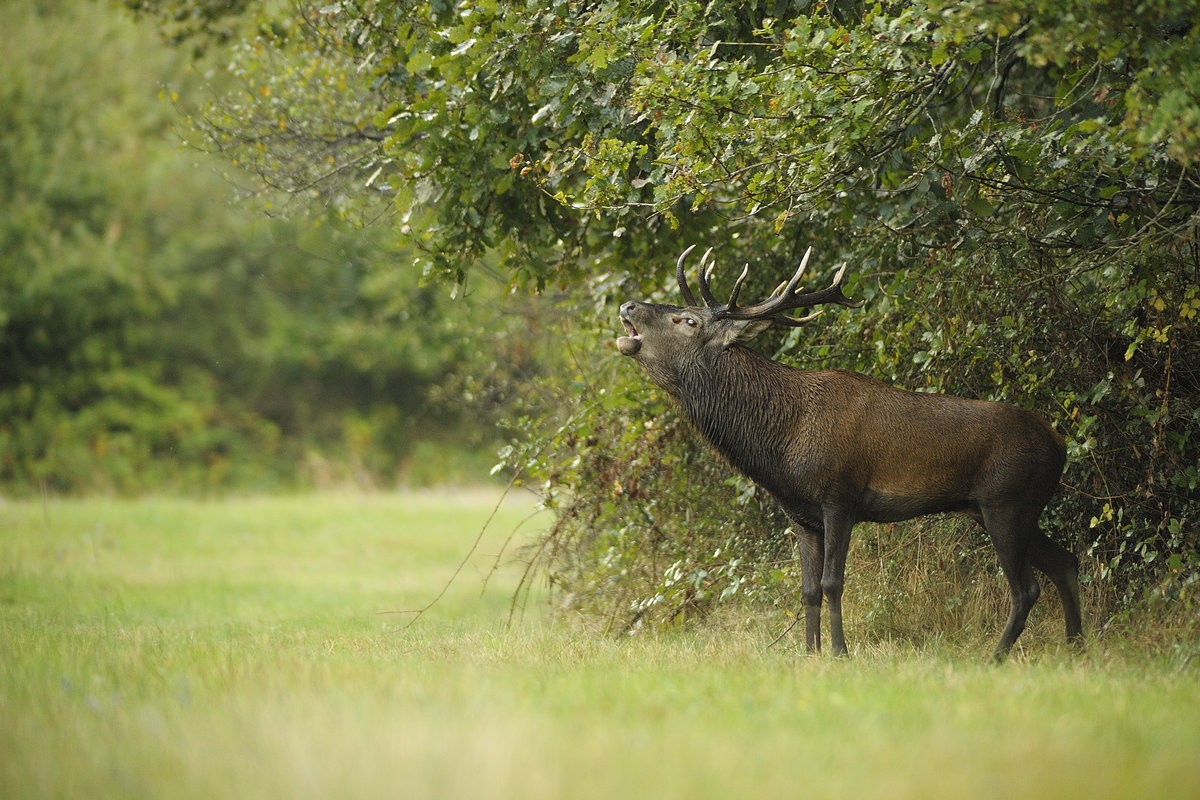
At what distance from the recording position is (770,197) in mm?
8672

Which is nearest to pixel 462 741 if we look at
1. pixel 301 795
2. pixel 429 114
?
pixel 301 795

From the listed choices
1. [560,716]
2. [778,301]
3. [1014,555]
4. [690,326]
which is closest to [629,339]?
[690,326]

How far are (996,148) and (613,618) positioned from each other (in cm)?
485

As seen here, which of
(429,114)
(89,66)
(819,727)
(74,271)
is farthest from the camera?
(89,66)

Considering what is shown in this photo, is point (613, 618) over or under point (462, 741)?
under

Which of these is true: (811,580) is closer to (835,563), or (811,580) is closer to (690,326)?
(835,563)

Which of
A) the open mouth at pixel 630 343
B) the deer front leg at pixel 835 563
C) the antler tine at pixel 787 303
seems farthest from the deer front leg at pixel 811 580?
the open mouth at pixel 630 343

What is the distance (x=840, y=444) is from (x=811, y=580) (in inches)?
38.9

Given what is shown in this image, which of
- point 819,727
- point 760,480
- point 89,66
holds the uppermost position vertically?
point 89,66

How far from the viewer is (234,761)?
17.5 feet

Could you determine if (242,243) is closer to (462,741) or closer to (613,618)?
(613,618)

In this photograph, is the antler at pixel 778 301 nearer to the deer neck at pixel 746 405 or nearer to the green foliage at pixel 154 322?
the deer neck at pixel 746 405

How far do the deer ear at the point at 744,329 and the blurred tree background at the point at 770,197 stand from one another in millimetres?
687

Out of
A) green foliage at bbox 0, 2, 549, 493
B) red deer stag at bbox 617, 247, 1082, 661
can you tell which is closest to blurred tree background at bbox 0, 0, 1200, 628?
red deer stag at bbox 617, 247, 1082, 661
